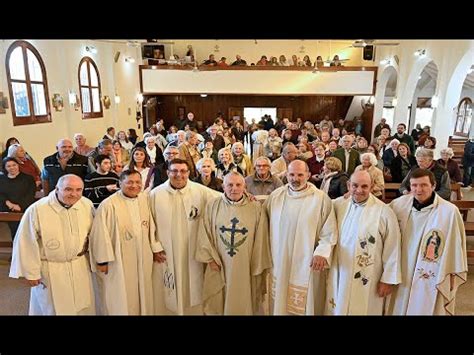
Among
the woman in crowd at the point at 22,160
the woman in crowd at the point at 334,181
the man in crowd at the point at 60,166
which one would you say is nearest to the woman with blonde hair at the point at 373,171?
the woman in crowd at the point at 334,181

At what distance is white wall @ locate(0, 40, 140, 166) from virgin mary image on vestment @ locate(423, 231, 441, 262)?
7.20m

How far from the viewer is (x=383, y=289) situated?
290 centimetres

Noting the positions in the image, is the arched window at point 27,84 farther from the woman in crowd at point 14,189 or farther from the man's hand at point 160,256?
the man's hand at point 160,256

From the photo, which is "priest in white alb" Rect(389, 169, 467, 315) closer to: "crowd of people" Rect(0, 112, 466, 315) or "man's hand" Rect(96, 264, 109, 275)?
"crowd of people" Rect(0, 112, 466, 315)

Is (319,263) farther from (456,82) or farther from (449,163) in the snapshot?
(456,82)

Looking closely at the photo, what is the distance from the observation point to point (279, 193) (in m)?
3.10

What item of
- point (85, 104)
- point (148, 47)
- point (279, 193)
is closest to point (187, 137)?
point (279, 193)

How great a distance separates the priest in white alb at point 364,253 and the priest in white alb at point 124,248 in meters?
1.45

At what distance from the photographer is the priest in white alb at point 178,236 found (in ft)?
10.3

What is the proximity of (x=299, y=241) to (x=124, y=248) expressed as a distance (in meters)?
1.37

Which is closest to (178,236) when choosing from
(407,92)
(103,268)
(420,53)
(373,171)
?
(103,268)
